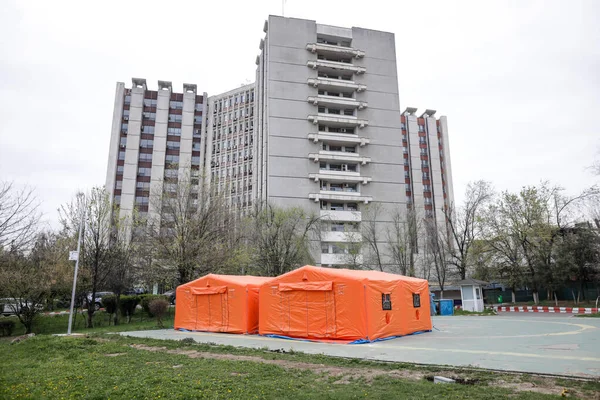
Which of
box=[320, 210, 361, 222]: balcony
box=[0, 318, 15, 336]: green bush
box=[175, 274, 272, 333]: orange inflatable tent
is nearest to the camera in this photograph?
box=[175, 274, 272, 333]: orange inflatable tent

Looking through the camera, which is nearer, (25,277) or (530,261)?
(25,277)

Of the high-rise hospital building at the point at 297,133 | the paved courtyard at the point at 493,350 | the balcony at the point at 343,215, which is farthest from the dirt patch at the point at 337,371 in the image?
the balcony at the point at 343,215

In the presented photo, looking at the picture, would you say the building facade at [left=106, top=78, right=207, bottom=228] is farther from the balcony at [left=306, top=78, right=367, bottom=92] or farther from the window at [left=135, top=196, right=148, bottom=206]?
the balcony at [left=306, top=78, right=367, bottom=92]

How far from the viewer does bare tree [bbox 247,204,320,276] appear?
35.6 meters

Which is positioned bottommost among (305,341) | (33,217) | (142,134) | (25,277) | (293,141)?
(305,341)

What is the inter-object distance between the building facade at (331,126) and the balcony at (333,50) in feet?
0.46

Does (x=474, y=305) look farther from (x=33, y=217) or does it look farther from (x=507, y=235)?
(x=33, y=217)

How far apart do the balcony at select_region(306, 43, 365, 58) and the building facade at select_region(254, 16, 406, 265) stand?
14 centimetres

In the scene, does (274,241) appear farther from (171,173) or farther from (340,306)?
(340,306)

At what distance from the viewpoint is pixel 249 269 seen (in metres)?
35.5

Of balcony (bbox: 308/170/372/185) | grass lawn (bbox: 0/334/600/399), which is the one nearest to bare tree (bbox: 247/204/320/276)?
balcony (bbox: 308/170/372/185)

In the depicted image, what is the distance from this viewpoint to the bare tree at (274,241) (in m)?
35.6

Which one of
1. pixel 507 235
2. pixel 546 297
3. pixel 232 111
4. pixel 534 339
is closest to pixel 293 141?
pixel 232 111

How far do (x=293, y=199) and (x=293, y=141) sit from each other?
26.5 feet
